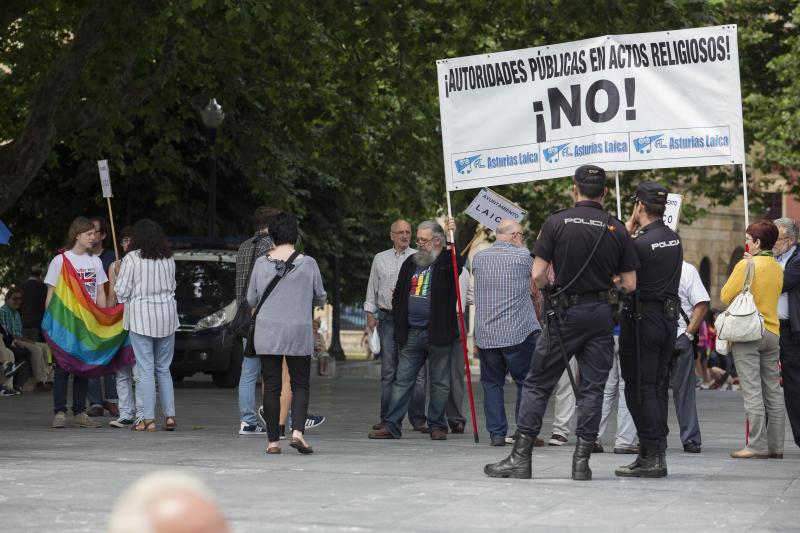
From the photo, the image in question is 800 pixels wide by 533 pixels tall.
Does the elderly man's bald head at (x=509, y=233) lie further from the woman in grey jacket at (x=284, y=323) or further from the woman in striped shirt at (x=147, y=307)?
the woman in striped shirt at (x=147, y=307)

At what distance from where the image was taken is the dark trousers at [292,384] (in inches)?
385

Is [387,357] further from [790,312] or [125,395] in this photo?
[790,312]

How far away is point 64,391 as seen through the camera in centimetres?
1249

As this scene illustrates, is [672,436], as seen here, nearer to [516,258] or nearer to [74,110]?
[516,258]

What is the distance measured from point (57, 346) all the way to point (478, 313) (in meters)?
4.14

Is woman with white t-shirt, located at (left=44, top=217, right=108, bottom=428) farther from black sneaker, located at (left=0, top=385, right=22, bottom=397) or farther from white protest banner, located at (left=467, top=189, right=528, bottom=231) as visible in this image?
black sneaker, located at (left=0, top=385, right=22, bottom=397)

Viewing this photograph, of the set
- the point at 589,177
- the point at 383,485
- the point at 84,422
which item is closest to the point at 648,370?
the point at 589,177

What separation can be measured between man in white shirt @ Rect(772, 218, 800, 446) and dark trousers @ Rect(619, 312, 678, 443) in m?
2.10

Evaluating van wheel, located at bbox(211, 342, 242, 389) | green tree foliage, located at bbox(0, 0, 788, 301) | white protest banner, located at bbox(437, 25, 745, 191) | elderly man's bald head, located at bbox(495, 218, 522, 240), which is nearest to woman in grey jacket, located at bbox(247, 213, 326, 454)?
elderly man's bald head, located at bbox(495, 218, 522, 240)

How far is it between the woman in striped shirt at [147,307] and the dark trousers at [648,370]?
4.78m

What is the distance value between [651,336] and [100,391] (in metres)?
6.97

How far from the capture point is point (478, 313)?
1057 centimetres

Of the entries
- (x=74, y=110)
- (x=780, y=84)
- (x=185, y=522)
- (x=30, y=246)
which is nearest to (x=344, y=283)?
(x=30, y=246)

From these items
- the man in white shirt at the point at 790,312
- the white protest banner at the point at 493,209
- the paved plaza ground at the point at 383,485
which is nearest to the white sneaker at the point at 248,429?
the paved plaza ground at the point at 383,485
